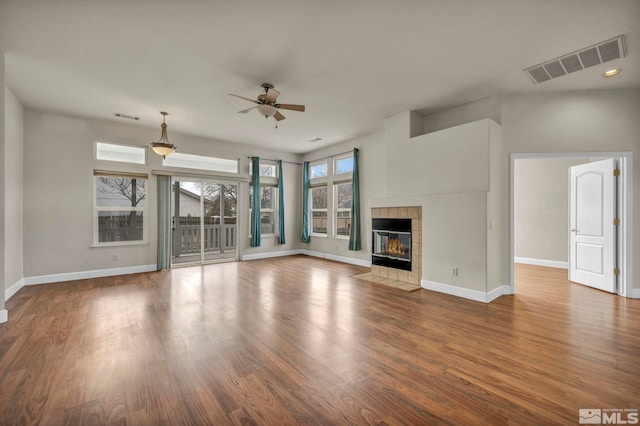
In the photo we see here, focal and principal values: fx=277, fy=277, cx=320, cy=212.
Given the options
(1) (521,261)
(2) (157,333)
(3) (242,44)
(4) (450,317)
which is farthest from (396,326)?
(1) (521,261)

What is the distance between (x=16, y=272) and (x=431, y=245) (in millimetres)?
6800

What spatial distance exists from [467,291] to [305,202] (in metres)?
5.07

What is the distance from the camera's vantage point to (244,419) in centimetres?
168

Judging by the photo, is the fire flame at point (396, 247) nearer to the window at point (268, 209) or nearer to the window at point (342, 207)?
the window at point (342, 207)

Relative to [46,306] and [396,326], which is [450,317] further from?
[46,306]

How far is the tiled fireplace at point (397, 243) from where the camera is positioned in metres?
4.83

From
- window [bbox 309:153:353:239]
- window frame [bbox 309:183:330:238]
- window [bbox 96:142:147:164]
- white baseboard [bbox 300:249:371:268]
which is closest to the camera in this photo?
window [bbox 96:142:147:164]

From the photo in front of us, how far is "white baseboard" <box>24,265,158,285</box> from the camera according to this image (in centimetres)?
497

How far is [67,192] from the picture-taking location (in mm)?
5223

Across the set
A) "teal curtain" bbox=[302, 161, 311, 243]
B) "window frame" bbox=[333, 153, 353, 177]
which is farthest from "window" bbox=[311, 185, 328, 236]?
"window frame" bbox=[333, 153, 353, 177]

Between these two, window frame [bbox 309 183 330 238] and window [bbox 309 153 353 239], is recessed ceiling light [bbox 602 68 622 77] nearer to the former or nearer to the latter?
window [bbox 309 153 353 239]

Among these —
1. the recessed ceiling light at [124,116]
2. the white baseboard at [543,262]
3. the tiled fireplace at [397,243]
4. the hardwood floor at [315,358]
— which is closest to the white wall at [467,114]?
the tiled fireplace at [397,243]

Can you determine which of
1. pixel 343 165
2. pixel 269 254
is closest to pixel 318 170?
pixel 343 165

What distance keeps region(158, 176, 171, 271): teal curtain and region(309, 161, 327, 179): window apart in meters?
3.82
